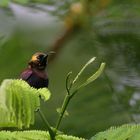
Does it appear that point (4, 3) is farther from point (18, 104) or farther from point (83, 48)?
point (18, 104)

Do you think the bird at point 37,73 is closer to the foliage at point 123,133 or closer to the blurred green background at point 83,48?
the foliage at point 123,133

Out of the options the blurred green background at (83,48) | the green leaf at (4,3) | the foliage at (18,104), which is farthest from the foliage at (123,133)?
the green leaf at (4,3)

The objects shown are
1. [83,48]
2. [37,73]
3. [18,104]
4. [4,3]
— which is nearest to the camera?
[18,104]

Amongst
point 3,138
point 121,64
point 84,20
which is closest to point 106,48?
point 121,64

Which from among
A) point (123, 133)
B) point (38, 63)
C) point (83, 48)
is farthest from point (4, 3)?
point (123, 133)

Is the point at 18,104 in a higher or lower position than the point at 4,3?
lower

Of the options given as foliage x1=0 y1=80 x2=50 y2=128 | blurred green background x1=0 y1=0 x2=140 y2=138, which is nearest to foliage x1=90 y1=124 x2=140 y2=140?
foliage x1=0 y1=80 x2=50 y2=128

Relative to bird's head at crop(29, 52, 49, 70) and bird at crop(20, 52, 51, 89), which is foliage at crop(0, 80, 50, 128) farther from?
bird's head at crop(29, 52, 49, 70)
